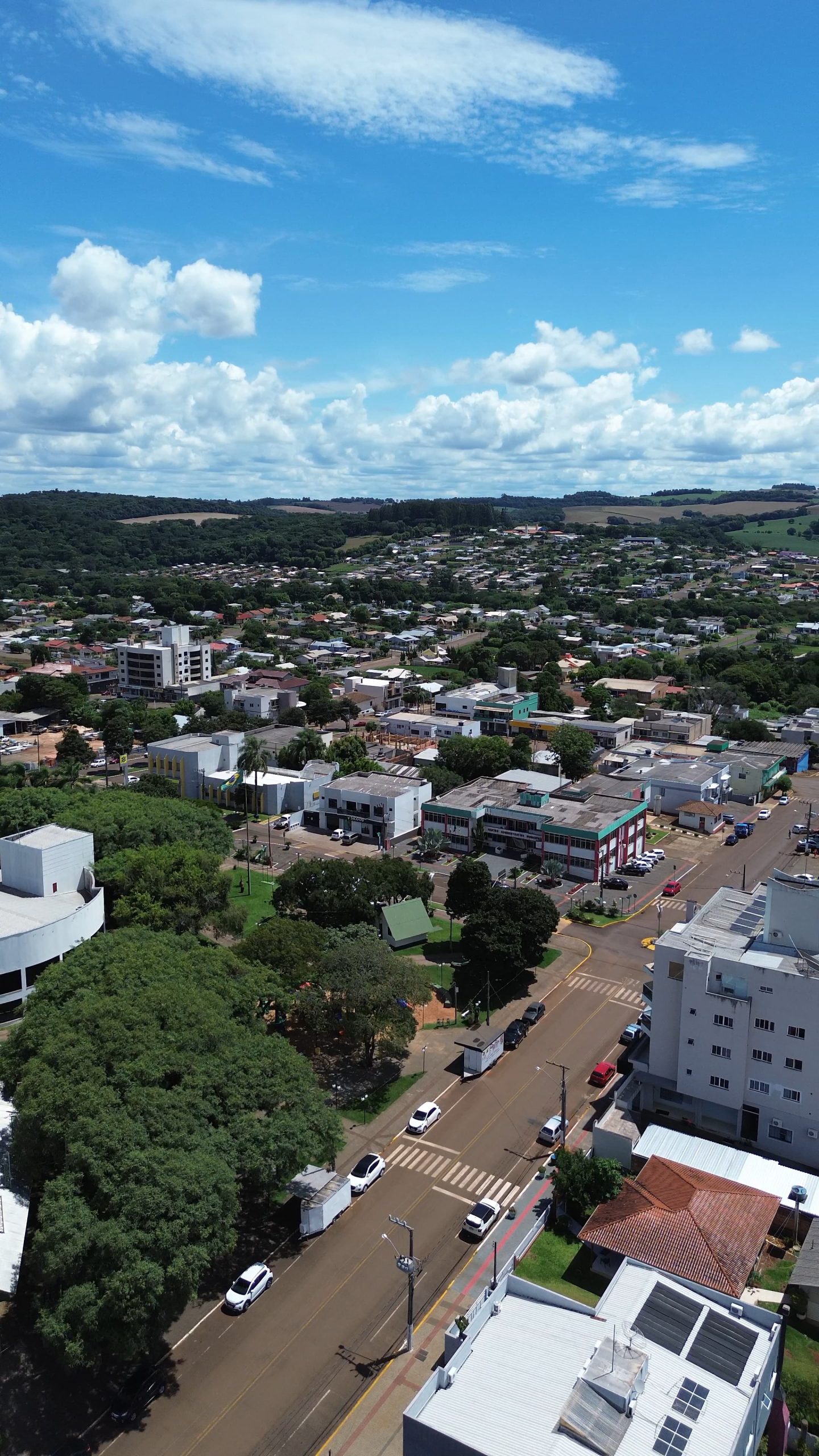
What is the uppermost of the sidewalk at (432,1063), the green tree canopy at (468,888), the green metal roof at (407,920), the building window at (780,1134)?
the green tree canopy at (468,888)

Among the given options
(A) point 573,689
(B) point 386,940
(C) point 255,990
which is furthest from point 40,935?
(A) point 573,689

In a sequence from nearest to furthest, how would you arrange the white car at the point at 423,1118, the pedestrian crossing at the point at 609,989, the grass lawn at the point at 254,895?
1. the white car at the point at 423,1118
2. the pedestrian crossing at the point at 609,989
3. the grass lawn at the point at 254,895

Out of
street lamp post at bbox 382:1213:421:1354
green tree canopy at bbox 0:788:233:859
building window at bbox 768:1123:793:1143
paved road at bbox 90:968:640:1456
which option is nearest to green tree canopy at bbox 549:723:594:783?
green tree canopy at bbox 0:788:233:859

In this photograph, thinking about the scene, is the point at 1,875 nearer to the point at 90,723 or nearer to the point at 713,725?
the point at 90,723

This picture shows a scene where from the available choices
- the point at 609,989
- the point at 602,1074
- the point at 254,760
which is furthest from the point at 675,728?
the point at 602,1074

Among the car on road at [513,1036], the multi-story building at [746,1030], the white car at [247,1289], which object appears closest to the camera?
the white car at [247,1289]

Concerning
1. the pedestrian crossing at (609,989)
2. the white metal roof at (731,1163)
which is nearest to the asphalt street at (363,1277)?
the pedestrian crossing at (609,989)

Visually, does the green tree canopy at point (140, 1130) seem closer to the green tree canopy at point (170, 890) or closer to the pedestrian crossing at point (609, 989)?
the green tree canopy at point (170, 890)

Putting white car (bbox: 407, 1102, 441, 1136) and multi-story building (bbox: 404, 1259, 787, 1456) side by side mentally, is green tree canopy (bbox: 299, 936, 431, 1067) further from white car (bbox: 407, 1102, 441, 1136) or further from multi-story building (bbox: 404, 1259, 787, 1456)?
multi-story building (bbox: 404, 1259, 787, 1456)

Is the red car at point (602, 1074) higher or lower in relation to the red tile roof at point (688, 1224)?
lower
